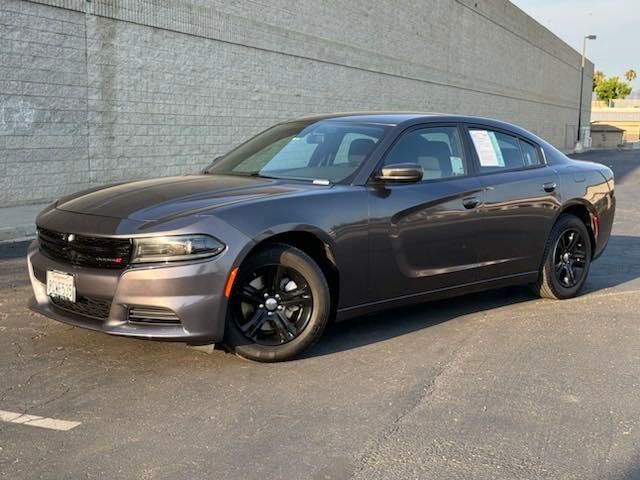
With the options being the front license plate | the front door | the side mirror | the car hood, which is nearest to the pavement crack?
the front door

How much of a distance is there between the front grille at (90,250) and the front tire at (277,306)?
26.7 inches

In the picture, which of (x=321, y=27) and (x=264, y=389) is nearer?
(x=264, y=389)

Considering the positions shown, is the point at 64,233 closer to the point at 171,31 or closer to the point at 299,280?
the point at 299,280

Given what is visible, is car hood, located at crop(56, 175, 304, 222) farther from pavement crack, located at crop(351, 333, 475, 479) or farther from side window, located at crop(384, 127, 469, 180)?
pavement crack, located at crop(351, 333, 475, 479)

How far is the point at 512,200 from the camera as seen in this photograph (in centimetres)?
578

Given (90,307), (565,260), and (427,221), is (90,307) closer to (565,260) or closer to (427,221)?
(427,221)

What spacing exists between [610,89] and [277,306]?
118 meters

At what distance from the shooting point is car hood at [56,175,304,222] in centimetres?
417

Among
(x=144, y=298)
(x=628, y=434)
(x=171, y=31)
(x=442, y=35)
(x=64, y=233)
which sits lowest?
(x=628, y=434)

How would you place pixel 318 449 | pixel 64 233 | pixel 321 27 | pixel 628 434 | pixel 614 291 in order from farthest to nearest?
pixel 321 27 < pixel 614 291 < pixel 64 233 < pixel 628 434 < pixel 318 449

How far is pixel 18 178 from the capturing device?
1070cm

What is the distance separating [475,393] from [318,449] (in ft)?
3.92

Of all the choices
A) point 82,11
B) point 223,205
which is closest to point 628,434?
point 223,205

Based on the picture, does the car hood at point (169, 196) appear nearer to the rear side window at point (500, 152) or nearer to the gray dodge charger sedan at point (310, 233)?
A: the gray dodge charger sedan at point (310, 233)
